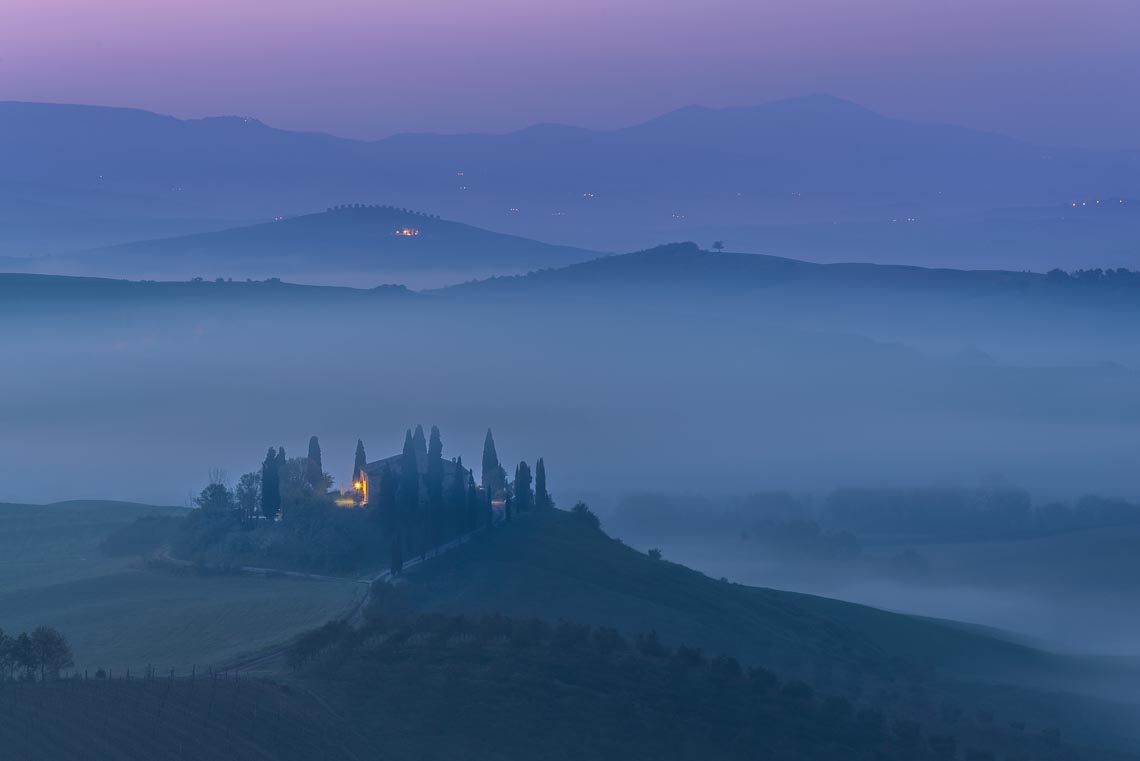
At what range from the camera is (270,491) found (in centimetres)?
5550

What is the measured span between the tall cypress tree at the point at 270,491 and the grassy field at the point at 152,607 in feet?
17.4

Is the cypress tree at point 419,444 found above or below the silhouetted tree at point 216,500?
above

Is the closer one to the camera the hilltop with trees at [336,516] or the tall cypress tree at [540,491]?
the hilltop with trees at [336,516]

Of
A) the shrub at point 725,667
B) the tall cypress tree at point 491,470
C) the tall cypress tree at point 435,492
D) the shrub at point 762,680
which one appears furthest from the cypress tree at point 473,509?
the shrub at point 762,680

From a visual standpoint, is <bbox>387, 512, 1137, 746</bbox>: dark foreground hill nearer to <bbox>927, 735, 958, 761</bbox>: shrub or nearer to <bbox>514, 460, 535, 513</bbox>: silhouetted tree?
<bbox>514, 460, 535, 513</bbox>: silhouetted tree

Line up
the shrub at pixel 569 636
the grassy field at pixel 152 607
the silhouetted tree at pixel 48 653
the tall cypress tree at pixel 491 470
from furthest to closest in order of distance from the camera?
the tall cypress tree at pixel 491 470 < the shrub at pixel 569 636 < the grassy field at pixel 152 607 < the silhouetted tree at pixel 48 653

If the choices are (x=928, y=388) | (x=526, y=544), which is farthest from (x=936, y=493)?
(x=526, y=544)

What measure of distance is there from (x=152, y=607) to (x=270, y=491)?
11.0 metres

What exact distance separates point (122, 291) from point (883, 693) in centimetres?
13453

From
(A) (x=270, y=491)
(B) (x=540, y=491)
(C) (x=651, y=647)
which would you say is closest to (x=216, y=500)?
(A) (x=270, y=491)

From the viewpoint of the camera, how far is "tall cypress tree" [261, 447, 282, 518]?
55531 mm

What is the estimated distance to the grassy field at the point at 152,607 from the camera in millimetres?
39281

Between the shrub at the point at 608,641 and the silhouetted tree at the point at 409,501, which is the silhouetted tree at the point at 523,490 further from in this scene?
the shrub at the point at 608,641

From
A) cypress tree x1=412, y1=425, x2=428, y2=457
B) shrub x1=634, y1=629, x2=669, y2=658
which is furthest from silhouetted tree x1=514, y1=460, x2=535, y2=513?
shrub x1=634, y1=629, x2=669, y2=658
